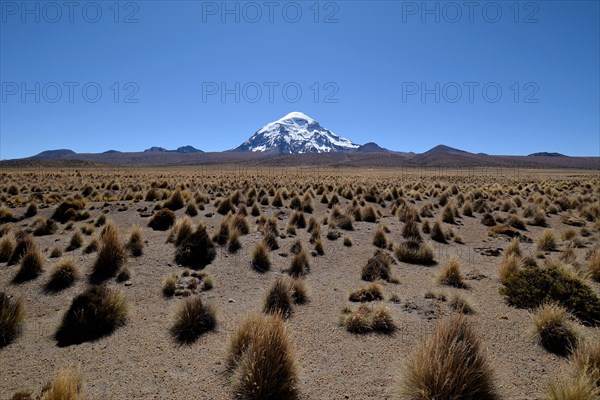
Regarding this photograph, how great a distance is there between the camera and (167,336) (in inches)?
219

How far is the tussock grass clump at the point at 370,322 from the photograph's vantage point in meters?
5.79

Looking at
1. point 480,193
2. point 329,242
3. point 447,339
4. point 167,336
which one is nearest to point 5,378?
point 167,336

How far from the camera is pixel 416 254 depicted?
407 inches

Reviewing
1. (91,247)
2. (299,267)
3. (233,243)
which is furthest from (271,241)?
(91,247)

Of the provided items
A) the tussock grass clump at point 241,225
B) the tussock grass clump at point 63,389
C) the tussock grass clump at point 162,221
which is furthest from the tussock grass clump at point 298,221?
the tussock grass clump at point 63,389

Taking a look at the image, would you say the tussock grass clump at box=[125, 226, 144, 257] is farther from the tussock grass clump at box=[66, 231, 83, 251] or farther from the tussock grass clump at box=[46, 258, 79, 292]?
the tussock grass clump at box=[46, 258, 79, 292]

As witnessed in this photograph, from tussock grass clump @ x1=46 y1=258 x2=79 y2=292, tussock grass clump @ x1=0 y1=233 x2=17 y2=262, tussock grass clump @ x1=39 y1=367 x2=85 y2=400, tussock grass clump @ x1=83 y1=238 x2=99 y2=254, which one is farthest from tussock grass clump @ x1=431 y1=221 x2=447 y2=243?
tussock grass clump @ x1=0 y1=233 x2=17 y2=262

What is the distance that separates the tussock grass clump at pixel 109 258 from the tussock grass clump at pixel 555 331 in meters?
8.40

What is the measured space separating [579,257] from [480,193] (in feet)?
55.2

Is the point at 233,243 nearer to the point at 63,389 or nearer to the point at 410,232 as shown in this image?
the point at 410,232

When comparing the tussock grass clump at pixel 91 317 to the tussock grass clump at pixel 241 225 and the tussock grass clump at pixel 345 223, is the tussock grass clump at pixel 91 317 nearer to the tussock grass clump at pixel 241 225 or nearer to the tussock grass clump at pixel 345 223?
the tussock grass clump at pixel 241 225

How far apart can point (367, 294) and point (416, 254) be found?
3.66m

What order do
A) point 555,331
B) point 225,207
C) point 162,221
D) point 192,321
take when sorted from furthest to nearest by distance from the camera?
point 225,207
point 162,221
point 192,321
point 555,331

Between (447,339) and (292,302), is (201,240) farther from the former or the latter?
(447,339)
